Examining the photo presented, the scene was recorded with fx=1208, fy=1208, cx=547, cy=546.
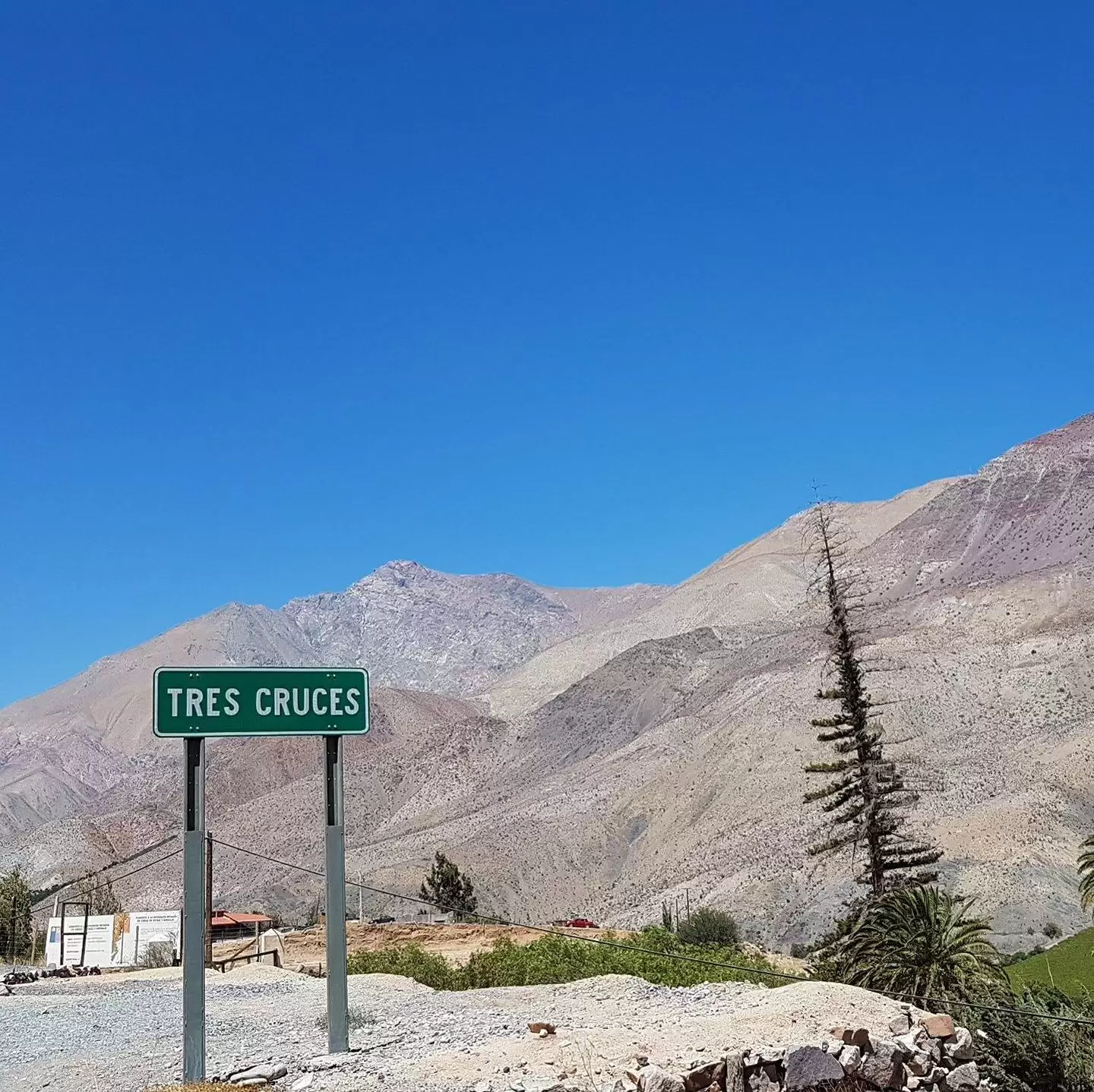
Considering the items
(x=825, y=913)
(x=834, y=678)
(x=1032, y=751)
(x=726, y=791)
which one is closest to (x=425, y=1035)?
(x=825, y=913)

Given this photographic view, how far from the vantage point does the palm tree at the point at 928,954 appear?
13.9 m

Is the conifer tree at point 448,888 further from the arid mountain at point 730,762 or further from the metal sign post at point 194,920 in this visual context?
the metal sign post at point 194,920

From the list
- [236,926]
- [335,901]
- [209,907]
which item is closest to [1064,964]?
[209,907]

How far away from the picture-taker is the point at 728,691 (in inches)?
4038

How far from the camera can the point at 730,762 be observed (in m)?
82.4

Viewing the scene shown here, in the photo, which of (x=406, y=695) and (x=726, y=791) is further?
(x=406, y=695)

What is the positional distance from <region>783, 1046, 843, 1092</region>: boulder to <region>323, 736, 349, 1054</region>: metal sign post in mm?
3974

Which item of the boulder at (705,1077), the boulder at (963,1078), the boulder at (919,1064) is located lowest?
the boulder at (963,1078)

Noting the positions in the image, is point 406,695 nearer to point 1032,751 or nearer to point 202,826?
point 1032,751

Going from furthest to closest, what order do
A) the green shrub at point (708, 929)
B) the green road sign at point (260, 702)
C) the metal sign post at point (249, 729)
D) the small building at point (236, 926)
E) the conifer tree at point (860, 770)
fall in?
the green shrub at point (708, 929), the small building at point (236, 926), the conifer tree at point (860, 770), the green road sign at point (260, 702), the metal sign post at point (249, 729)

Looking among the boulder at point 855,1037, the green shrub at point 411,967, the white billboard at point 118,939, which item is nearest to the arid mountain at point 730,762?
the green shrub at point 411,967

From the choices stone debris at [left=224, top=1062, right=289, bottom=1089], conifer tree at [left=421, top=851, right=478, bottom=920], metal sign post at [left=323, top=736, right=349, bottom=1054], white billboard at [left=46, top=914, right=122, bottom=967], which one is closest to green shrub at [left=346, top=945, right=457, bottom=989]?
metal sign post at [left=323, top=736, right=349, bottom=1054]

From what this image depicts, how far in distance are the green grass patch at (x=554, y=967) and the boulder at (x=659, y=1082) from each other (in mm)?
9952

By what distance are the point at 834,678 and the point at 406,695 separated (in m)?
74.1
